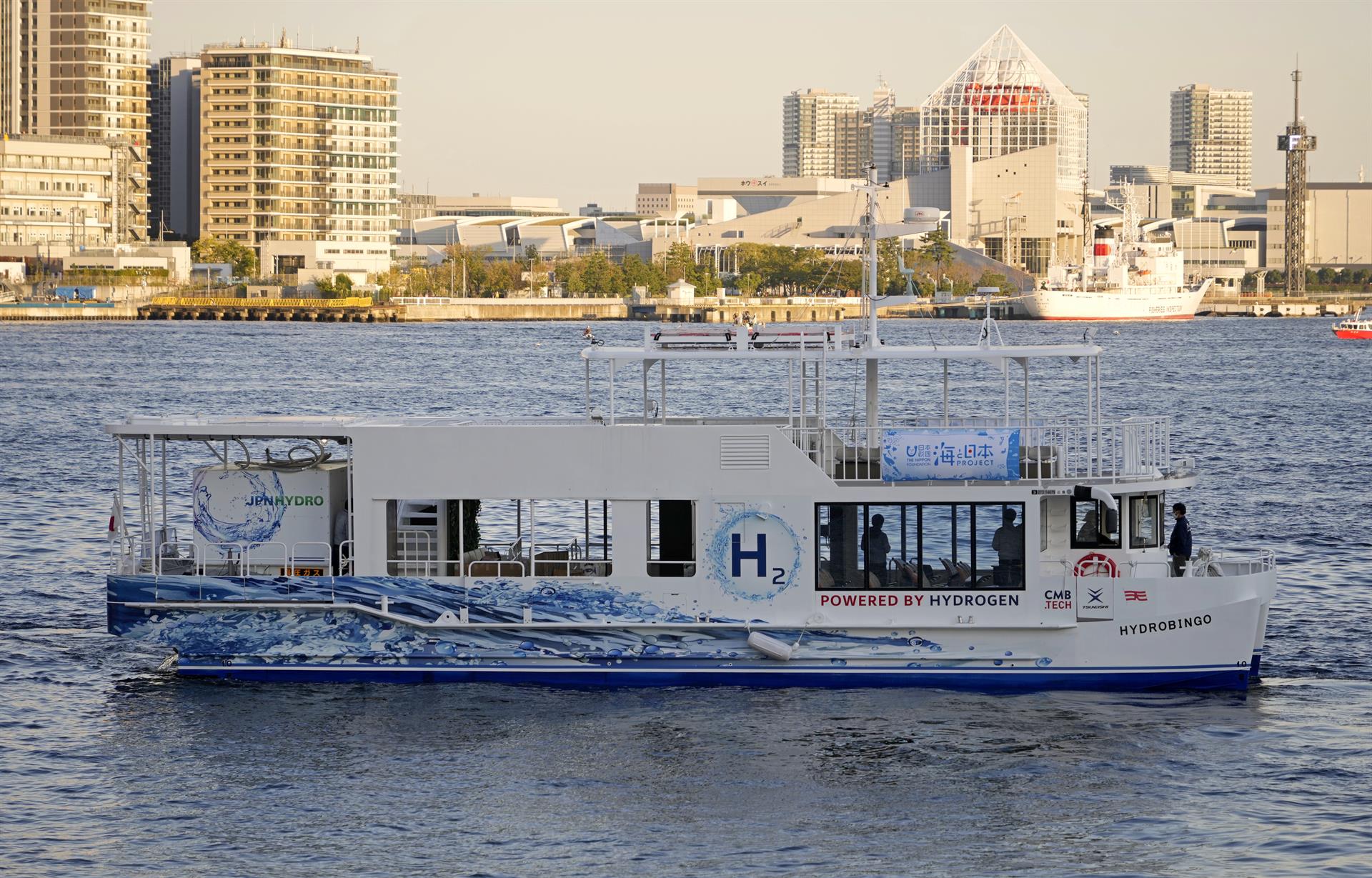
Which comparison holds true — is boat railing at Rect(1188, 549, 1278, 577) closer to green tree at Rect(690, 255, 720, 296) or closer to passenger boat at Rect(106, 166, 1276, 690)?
passenger boat at Rect(106, 166, 1276, 690)

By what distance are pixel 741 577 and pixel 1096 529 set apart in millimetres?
3976

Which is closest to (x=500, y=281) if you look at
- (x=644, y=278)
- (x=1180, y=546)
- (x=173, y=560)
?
(x=644, y=278)

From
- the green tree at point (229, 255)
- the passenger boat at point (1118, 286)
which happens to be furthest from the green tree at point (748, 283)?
the green tree at point (229, 255)

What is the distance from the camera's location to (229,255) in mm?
190625

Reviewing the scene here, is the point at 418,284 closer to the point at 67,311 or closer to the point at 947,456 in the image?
the point at 67,311

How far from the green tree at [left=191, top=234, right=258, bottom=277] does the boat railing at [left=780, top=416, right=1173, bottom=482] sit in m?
175

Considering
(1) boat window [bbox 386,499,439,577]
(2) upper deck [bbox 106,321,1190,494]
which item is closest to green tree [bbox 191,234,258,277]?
(2) upper deck [bbox 106,321,1190,494]

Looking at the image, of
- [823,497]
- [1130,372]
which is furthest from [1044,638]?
[1130,372]

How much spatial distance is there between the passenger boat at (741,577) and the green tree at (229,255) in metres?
175

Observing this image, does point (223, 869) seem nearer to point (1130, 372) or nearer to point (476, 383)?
point (476, 383)

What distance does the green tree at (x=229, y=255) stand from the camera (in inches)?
7392

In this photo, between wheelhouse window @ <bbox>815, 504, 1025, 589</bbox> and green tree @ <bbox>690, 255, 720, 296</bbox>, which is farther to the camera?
green tree @ <bbox>690, 255, 720, 296</bbox>

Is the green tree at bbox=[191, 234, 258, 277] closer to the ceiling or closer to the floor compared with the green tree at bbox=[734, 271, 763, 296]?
closer to the ceiling

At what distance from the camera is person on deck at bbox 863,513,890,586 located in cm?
1862
